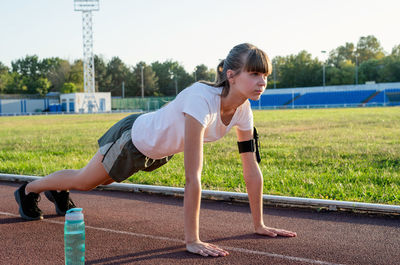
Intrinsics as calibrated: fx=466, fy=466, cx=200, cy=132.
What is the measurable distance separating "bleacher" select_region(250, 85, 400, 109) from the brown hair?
6249 cm

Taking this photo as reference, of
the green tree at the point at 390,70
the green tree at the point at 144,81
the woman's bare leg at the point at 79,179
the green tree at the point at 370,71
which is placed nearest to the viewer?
the woman's bare leg at the point at 79,179

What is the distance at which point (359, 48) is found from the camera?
11012cm

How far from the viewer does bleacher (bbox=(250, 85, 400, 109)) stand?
2653 inches

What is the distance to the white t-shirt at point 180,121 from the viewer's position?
3705mm

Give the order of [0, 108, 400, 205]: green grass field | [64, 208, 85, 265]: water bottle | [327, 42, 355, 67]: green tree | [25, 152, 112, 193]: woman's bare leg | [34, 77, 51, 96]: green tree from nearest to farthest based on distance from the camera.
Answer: [64, 208, 85, 265]: water bottle → [25, 152, 112, 193]: woman's bare leg → [0, 108, 400, 205]: green grass field → [34, 77, 51, 96]: green tree → [327, 42, 355, 67]: green tree

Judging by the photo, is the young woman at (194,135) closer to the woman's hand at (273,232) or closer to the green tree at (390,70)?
the woman's hand at (273,232)

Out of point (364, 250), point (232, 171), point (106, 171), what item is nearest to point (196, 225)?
point (106, 171)

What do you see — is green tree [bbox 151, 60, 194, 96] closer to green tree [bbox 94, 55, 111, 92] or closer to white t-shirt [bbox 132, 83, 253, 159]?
green tree [bbox 94, 55, 111, 92]

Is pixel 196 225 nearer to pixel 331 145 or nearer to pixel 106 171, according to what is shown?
pixel 106 171

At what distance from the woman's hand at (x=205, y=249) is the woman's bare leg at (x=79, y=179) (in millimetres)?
1133

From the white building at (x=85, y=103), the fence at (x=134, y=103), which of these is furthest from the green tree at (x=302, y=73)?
the white building at (x=85, y=103)

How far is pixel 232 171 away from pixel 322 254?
13.9 ft

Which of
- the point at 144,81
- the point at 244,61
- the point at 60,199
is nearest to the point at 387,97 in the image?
the point at 144,81

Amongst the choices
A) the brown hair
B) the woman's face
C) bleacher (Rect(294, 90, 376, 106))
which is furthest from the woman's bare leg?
bleacher (Rect(294, 90, 376, 106))
